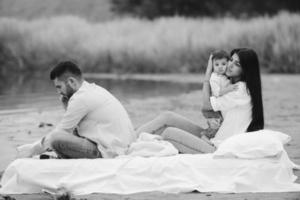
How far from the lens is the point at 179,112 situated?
13.9m

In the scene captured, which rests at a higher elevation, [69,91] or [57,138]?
[69,91]

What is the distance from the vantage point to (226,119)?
8.14m

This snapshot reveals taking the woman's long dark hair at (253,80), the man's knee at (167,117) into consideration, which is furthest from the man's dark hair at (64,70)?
the woman's long dark hair at (253,80)

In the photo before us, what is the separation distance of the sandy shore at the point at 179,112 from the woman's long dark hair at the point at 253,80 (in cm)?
64

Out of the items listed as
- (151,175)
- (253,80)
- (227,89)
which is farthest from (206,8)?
(151,175)

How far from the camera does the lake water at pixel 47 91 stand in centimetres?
1591

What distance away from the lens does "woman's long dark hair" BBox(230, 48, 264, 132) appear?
7973mm

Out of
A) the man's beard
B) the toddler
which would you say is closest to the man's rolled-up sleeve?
the man's beard

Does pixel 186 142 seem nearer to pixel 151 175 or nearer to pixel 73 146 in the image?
pixel 151 175

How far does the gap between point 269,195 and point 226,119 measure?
1.44 meters

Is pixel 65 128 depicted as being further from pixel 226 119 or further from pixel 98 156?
pixel 226 119

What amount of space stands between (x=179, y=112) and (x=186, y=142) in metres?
5.97

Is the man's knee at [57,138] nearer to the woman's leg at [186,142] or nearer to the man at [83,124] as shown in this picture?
the man at [83,124]

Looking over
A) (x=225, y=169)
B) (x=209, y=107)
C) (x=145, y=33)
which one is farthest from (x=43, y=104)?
(x=145, y=33)
